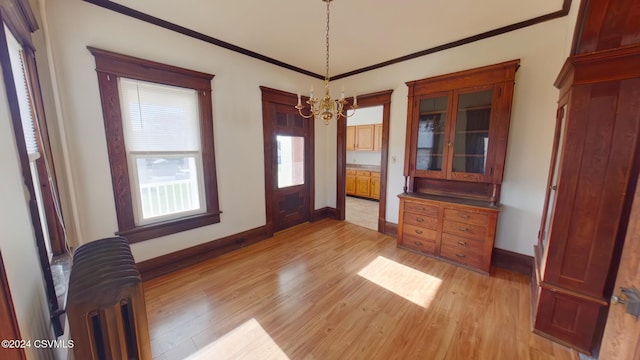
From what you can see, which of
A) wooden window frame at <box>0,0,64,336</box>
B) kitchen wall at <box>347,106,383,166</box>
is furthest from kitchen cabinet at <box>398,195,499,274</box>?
kitchen wall at <box>347,106,383,166</box>

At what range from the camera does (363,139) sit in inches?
262

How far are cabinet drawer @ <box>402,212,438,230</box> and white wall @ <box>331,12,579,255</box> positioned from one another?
0.76 meters

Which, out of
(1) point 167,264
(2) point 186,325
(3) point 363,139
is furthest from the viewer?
(3) point 363,139

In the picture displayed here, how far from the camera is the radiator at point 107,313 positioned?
3.18 ft

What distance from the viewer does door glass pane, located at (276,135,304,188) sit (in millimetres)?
3895

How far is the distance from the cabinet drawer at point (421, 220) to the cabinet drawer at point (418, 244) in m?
0.20

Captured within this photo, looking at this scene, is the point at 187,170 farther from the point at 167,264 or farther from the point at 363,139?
the point at 363,139

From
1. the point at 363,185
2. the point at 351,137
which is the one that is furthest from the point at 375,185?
the point at 351,137

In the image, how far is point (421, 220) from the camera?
123 inches

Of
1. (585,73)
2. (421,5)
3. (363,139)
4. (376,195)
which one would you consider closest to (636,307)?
(585,73)

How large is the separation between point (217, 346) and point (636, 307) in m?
2.38

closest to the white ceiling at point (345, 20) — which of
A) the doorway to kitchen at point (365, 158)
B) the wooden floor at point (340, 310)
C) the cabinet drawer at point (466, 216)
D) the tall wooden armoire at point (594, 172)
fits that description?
the tall wooden armoire at point (594, 172)

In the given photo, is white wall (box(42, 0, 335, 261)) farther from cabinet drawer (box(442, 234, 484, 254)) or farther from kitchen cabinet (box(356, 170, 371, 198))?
kitchen cabinet (box(356, 170, 371, 198))

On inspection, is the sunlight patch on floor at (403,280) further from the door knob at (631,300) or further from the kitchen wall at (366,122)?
the kitchen wall at (366,122)
